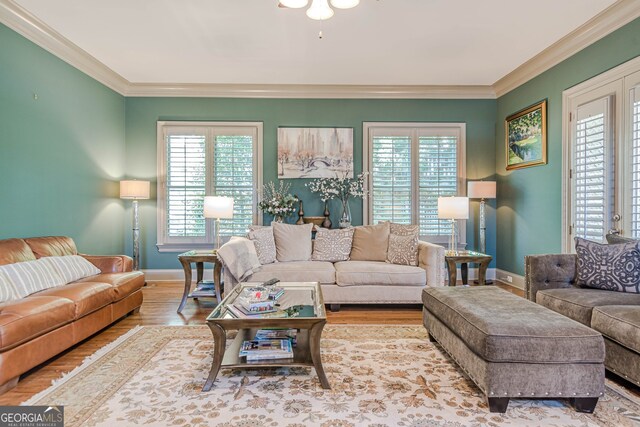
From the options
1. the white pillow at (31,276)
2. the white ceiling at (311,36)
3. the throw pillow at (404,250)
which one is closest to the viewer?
the white pillow at (31,276)

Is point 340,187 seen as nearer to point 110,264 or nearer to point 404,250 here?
point 404,250

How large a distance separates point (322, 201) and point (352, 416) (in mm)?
3702

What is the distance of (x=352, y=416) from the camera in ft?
6.20

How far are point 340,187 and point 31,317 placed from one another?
12.7 ft

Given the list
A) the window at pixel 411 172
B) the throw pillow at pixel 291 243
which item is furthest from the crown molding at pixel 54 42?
the window at pixel 411 172

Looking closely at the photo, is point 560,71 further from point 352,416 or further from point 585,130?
point 352,416

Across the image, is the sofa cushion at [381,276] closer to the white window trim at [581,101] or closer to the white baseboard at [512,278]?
the white window trim at [581,101]

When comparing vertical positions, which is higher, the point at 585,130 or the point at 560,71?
the point at 560,71

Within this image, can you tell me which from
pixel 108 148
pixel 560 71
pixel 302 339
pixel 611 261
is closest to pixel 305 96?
pixel 108 148

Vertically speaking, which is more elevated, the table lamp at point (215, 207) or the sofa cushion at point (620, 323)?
the table lamp at point (215, 207)

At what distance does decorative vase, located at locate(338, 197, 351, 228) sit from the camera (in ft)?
16.6

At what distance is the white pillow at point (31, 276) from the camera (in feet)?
8.65

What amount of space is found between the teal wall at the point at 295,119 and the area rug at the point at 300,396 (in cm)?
290

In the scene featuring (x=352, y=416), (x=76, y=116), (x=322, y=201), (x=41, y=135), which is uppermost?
(x=76, y=116)
